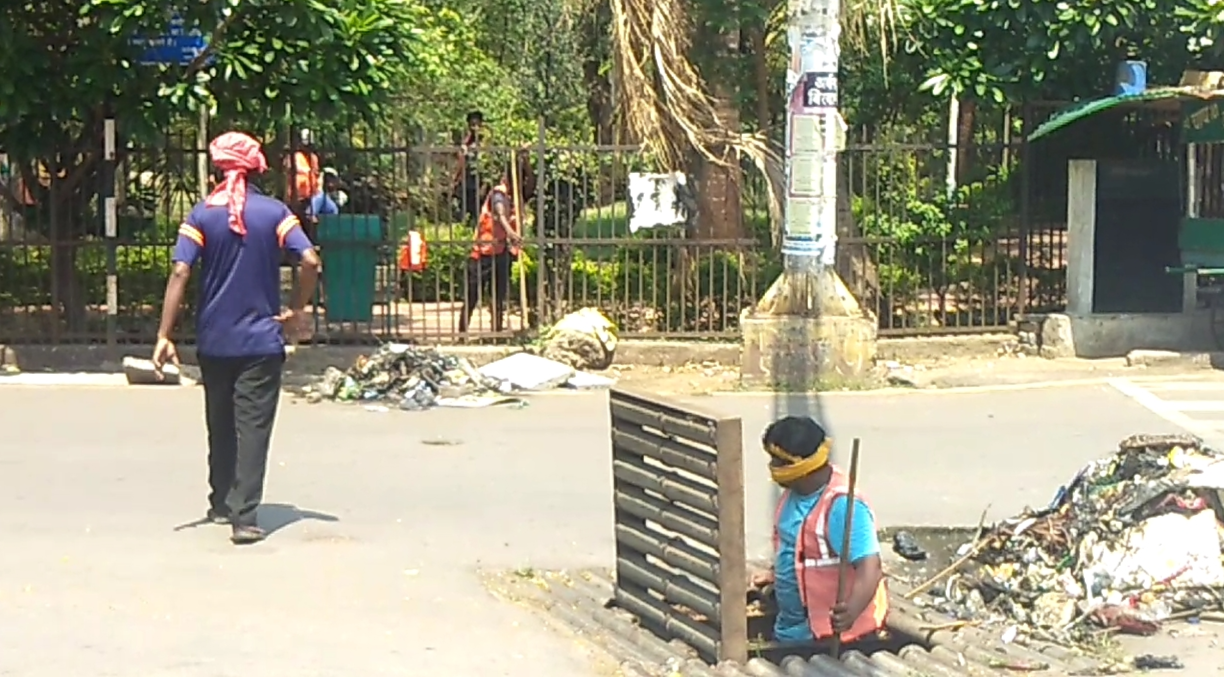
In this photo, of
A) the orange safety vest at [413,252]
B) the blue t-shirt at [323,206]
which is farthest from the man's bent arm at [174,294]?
the blue t-shirt at [323,206]

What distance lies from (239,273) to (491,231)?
23.7 ft

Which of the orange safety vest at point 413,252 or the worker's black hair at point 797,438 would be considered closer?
the worker's black hair at point 797,438

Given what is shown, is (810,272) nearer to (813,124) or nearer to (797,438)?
(813,124)

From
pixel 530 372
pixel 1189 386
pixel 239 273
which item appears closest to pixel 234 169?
pixel 239 273

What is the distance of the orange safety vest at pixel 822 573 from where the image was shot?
609 cm

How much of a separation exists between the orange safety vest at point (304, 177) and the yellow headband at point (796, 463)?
961 centimetres

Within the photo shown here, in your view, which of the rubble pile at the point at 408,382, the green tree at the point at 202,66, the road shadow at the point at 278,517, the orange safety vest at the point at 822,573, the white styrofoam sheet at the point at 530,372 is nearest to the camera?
the orange safety vest at the point at 822,573

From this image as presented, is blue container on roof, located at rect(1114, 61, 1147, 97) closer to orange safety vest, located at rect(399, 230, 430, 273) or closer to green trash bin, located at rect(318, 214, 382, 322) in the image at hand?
orange safety vest, located at rect(399, 230, 430, 273)

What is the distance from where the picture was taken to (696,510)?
607 centimetres

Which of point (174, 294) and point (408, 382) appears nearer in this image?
point (174, 294)

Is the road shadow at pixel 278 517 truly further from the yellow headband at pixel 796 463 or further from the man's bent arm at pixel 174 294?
the yellow headband at pixel 796 463

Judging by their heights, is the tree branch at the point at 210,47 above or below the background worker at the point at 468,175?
above

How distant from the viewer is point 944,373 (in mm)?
14797

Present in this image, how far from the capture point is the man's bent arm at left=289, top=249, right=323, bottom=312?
801 centimetres
